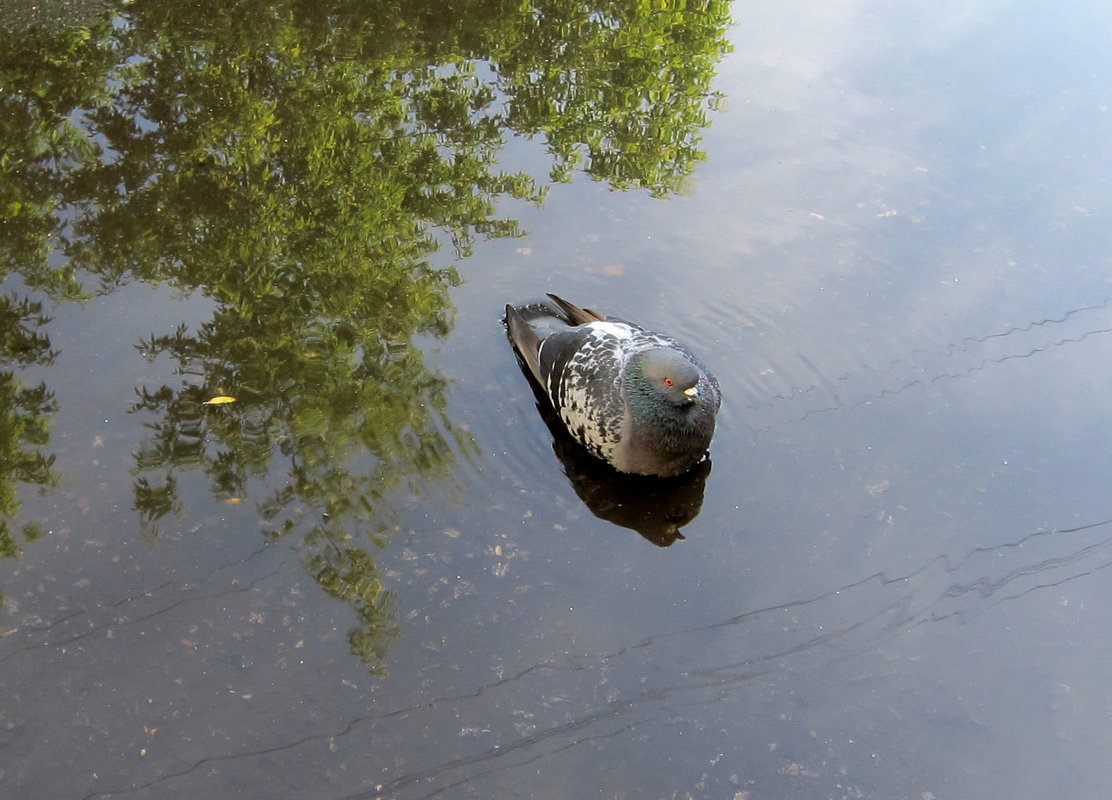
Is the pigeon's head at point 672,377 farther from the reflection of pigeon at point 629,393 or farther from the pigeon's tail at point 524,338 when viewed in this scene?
the pigeon's tail at point 524,338

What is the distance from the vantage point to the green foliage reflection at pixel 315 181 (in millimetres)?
4066

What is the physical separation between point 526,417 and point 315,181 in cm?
197

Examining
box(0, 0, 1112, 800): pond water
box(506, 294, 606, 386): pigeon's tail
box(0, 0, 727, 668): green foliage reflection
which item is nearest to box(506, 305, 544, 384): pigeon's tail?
box(506, 294, 606, 386): pigeon's tail

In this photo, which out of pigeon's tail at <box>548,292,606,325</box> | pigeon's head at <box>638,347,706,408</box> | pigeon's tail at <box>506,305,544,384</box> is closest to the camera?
pigeon's head at <box>638,347,706,408</box>

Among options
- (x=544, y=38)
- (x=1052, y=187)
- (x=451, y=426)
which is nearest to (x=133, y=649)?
(x=451, y=426)

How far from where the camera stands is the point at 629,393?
4.05 metres

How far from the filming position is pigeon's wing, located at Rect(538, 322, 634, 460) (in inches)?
160

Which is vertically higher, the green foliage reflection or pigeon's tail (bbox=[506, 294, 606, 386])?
the green foliage reflection

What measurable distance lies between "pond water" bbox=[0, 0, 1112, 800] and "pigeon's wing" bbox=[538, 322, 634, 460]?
171mm

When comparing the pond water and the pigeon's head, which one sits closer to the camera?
the pond water

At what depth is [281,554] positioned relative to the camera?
3680 mm

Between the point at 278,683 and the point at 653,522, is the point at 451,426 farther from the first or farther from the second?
the point at 278,683

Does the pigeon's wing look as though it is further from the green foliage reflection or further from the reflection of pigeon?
the green foliage reflection

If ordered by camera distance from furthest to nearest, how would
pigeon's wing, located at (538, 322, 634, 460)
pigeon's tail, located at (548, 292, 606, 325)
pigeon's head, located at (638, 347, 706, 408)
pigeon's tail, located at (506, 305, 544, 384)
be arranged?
1. pigeon's tail, located at (548, 292, 606, 325)
2. pigeon's tail, located at (506, 305, 544, 384)
3. pigeon's wing, located at (538, 322, 634, 460)
4. pigeon's head, located at (638, 347, 706, 408)
